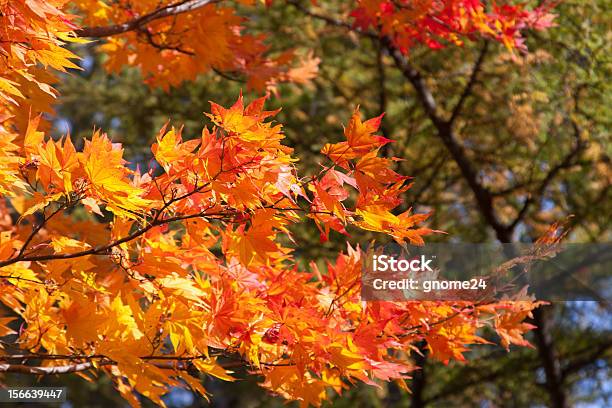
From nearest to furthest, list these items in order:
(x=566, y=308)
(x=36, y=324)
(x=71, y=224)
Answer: (x=36, y=324)
(x=71, y=224)
(x=566, y=308)

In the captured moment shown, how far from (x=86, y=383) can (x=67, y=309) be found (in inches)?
341

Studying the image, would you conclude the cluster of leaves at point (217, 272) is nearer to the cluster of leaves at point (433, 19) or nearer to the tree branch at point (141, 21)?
the tree branch at point (141, 21)

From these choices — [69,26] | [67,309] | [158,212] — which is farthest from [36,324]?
[69,26]

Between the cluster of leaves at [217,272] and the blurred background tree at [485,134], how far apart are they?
2512mm

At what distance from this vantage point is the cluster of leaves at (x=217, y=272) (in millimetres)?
1719

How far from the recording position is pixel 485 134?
6086mm

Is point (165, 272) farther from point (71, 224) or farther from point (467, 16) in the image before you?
point (467, 16)

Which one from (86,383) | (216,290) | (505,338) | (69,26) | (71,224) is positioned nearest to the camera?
(69,26)

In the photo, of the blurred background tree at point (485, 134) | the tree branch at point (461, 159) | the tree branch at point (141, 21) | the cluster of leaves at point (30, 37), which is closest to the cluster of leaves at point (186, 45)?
the tree branch at point (141, 21)

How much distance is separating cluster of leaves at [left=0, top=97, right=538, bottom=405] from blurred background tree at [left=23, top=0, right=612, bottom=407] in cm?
251

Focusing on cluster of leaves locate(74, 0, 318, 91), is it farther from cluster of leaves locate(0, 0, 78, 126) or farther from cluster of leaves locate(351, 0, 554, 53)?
cluster of leaves locate(0, 0, 78, 126)

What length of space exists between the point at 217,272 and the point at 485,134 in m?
4.30

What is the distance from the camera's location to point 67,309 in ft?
7.11

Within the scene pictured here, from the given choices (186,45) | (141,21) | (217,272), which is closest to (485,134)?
(186,45)
